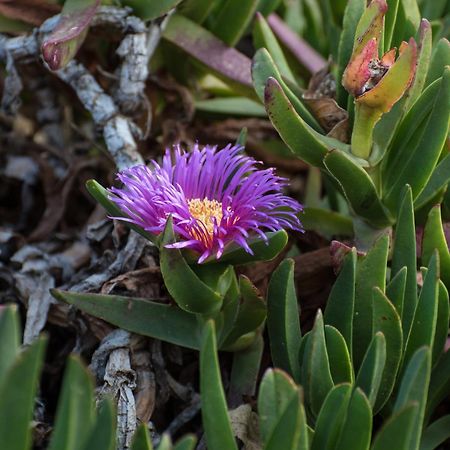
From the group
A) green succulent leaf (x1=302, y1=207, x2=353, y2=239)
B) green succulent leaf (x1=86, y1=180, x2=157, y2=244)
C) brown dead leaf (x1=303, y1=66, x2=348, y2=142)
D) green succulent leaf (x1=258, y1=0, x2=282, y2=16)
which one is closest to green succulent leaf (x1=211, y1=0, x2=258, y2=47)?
green succulent leaf (x1=258, y1=0, x2=282, y2=16)

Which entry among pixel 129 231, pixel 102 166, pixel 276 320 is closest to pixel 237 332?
pixel 276 320

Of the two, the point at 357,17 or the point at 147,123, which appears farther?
the point at 147,123

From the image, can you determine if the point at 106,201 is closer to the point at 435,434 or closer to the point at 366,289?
the point at 366,289

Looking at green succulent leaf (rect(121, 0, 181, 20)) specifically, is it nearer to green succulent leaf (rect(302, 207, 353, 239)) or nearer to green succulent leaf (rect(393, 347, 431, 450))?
green succulent leaf (rect(302, 207, 353, 239))

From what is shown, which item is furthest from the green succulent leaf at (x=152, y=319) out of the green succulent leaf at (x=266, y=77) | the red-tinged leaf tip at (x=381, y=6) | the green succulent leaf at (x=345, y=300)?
the red-tinged leaf tip at (x=381, y=6)

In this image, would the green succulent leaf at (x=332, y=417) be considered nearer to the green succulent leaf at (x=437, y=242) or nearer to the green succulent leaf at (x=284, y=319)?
the green succulent leaf at (x=284, y=319)

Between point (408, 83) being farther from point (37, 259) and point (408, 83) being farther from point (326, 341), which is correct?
point (37, 259)

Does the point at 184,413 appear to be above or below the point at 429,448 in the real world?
below

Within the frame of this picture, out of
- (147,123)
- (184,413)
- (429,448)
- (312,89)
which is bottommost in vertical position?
(184,413)
